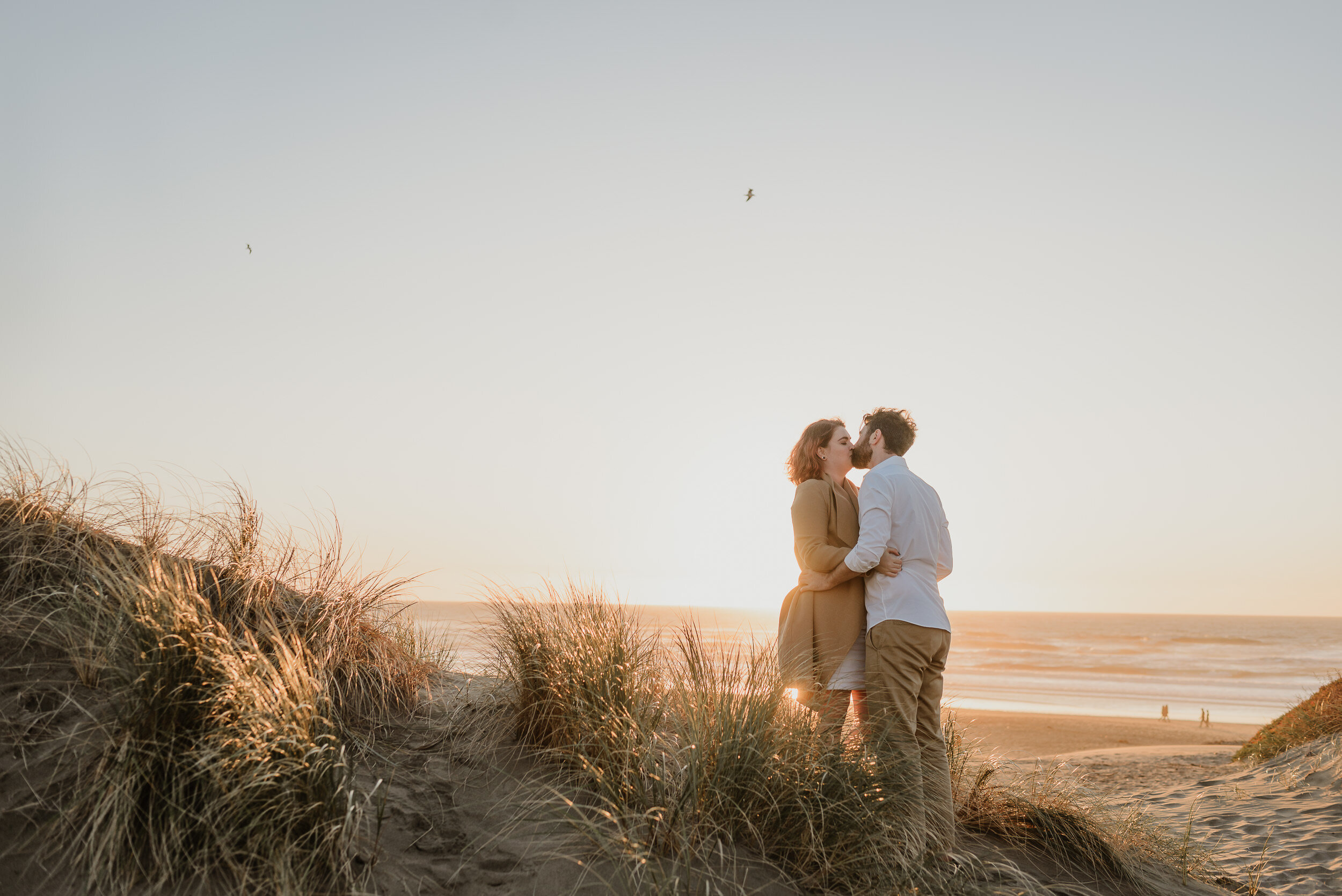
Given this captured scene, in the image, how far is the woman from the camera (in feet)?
14.1

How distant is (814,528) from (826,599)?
42 cm

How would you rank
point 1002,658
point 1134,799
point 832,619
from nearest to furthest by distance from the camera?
point 832,619 → point 1134,799 → point 1002,658

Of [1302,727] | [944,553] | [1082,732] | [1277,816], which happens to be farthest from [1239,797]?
[1082,732]

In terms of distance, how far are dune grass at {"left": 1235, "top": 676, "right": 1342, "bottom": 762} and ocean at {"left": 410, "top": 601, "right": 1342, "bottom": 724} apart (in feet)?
10.8

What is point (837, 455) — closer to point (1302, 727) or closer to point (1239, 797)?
point (1239, 797)

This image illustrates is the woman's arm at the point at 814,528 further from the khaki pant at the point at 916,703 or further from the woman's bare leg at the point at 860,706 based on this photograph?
the woman's bare leg at the point at 860,706

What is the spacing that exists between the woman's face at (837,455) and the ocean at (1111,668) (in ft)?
3.67

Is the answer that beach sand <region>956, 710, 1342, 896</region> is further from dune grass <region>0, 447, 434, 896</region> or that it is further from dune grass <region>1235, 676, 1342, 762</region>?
dune grass <region>0, 447, 434, 896</region>

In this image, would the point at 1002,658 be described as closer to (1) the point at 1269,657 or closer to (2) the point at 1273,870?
(1) the point at 1269,657

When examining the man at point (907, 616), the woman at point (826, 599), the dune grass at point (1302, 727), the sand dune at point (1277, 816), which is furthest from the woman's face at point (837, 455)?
the dune grass at point (1302, 727)

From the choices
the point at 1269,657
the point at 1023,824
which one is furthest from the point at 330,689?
the point at 1269,657

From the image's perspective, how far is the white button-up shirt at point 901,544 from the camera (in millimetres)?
4160

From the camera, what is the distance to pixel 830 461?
185 inches

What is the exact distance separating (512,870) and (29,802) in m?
1.99
